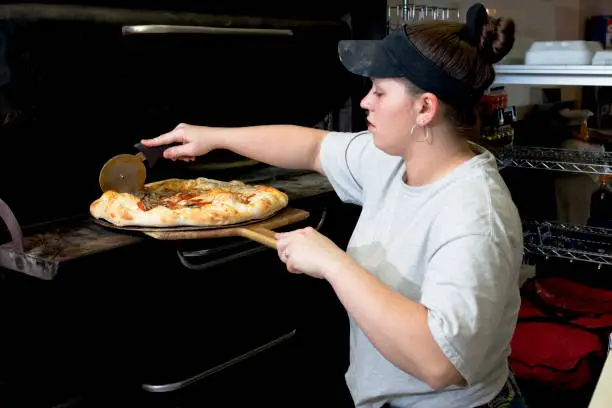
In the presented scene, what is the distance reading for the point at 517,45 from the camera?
10.8 feet

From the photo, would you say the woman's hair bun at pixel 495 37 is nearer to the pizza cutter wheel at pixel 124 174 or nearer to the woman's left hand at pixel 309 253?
the woman's left hand at pixel 309 253

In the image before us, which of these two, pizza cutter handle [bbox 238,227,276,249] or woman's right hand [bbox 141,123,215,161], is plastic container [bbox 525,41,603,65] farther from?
pizza cutter handle [bbox 238,227,276,249]

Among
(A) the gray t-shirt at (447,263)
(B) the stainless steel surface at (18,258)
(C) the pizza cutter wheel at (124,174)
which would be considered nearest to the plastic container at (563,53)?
(A) the gray t-shirt at (447,263)

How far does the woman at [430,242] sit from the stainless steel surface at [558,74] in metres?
1.02

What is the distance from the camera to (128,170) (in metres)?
1.51

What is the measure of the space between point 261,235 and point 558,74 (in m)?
1.37

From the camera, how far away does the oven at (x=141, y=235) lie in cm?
129

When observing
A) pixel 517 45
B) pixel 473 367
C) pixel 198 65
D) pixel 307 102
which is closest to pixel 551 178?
pixel 517 45

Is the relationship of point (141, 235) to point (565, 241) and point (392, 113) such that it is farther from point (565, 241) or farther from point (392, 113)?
point (565, 241)

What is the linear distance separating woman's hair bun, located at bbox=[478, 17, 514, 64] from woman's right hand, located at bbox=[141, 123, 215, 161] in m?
0.69

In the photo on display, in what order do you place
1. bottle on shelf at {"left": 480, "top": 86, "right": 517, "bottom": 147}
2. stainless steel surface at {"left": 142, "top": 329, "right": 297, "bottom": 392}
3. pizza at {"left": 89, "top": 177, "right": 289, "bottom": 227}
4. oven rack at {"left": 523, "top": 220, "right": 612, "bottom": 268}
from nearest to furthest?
pizza at {"left": 89, "top": 177, "right": 289, "bottom": 227} < stainless steel surface at {"left": 142, "top": 329, "right": 297, "bottom": 392} < oven rack at {"left": 523, "top": 220, "right": 612, "bottom": 268} < bottle on shelf at {"left": 480, "top": 86, "right": 517, "bottom": 147}

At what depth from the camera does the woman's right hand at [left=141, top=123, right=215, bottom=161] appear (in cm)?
151

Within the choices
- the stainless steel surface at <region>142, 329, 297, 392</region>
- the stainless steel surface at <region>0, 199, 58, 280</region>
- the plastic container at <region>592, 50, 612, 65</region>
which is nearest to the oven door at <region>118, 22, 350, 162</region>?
the stainless steel surface at <region>0, 199, 58, 280</region>

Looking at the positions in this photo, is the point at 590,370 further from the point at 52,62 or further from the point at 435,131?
the point at 52,62
